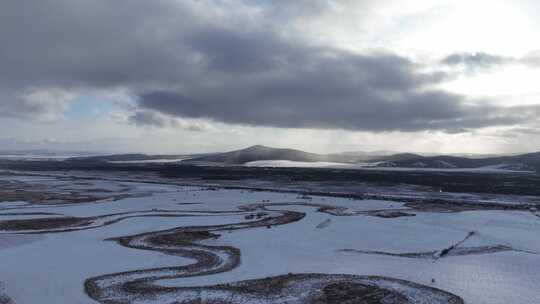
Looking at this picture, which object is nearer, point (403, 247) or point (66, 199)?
point (403, 247)

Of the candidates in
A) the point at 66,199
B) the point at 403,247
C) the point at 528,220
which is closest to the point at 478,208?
the point at 528,220

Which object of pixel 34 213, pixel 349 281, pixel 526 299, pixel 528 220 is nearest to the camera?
pixel 526 299

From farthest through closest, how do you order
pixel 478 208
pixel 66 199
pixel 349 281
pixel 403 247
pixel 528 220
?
pixel 66 199 < pixel 478 208 < pixel 528 220 < pixel 403 247 < pixel 349 281

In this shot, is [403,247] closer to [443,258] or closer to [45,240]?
[443,258]

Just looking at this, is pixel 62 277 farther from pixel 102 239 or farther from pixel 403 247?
pixel 403 247

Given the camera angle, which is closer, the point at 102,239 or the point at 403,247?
the point at 403,247

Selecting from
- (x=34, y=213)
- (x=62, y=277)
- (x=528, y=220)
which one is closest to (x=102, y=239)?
(x=62, y=277)
